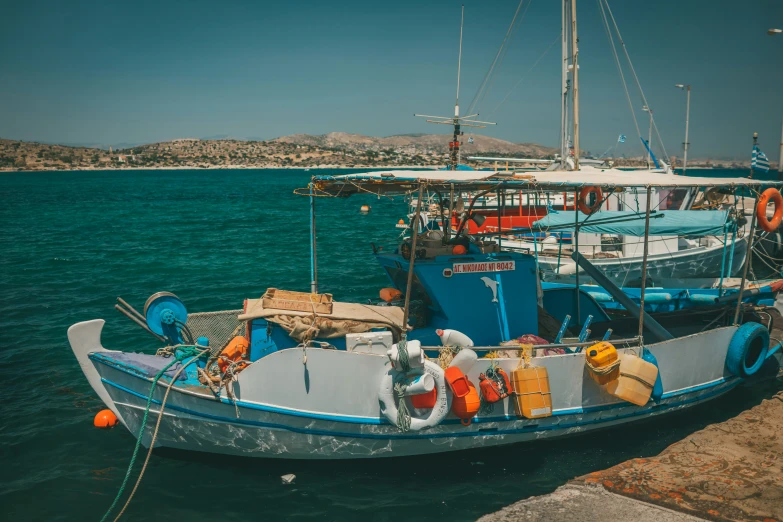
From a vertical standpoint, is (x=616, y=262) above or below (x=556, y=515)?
above

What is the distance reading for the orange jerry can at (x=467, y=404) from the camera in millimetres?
7418

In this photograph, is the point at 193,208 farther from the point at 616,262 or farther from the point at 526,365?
the point at 526,365

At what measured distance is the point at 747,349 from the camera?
30.3 feet

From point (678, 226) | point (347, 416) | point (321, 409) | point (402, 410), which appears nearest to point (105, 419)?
point (321, 409)

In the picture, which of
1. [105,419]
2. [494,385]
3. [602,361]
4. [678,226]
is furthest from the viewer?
[678,226]

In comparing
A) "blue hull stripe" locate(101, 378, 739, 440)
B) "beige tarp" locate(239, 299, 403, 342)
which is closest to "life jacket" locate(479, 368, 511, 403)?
"blue hull stripe" locate(101, 378, 739, 440)

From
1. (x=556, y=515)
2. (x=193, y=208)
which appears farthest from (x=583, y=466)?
(x=193, y=208)

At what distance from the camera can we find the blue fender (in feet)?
27.3

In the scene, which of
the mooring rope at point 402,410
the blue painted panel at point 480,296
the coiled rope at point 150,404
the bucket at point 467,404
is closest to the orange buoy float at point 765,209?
the blue painted panel at point 480,296

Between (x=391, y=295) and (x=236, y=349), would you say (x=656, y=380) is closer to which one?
(x=391, y=295)

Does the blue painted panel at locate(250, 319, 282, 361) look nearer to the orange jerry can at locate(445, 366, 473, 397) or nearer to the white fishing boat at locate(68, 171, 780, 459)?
the white fishing boat at locate(68, 171, 780, 459)

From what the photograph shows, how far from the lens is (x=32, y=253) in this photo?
2658cm

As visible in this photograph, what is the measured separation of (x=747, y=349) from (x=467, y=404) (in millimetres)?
5071

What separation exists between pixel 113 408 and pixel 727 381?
382 inches
